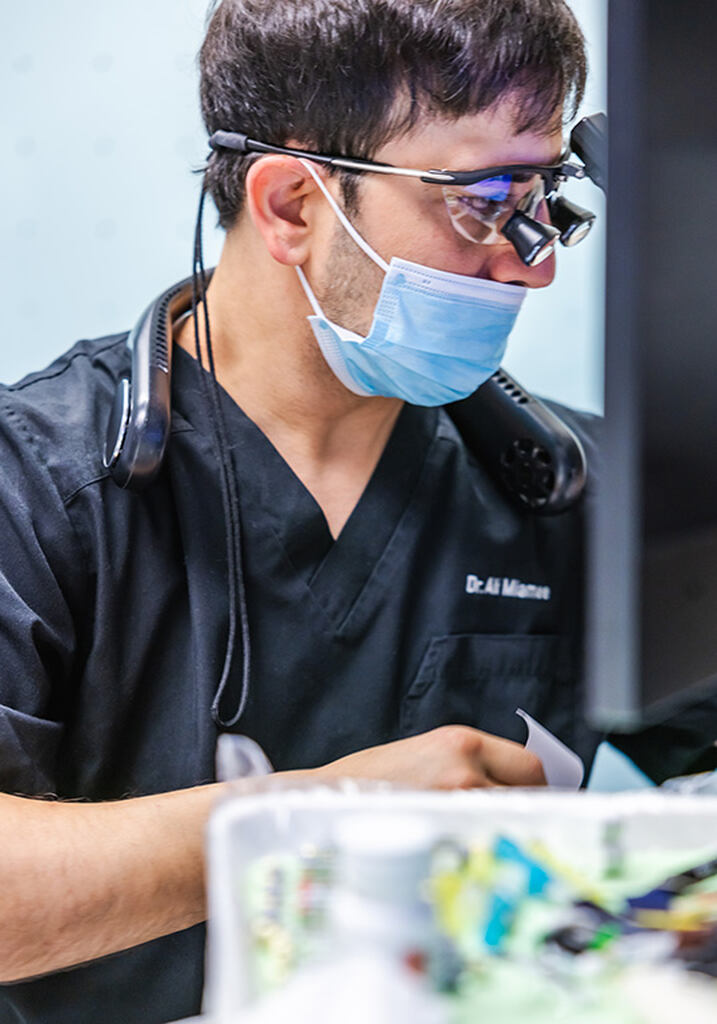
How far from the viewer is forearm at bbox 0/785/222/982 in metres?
0.60

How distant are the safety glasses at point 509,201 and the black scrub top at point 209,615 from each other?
0.23m

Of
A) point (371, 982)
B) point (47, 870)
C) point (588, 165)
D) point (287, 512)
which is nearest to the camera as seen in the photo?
point (371, 982)

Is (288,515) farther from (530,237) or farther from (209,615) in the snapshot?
(530,237)

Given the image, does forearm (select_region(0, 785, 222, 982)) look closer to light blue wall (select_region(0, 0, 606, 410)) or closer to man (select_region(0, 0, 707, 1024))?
man (select_region(0, 0, 707, 1024))

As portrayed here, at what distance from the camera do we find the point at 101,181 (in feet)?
4.33

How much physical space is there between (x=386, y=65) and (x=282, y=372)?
26 cm

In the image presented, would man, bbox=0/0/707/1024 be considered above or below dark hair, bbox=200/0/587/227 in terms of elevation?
below

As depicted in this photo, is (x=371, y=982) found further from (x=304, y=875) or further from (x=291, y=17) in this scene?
(x=291, y=17)

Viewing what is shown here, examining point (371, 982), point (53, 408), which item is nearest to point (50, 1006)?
point (53, 408)

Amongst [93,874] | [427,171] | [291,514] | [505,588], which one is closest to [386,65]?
[427,171]

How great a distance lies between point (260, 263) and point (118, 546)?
0.88ft

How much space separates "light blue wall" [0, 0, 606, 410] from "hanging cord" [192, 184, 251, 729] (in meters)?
0.47

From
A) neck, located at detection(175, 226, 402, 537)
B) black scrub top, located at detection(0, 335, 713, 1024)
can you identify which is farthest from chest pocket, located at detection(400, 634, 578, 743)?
neck, located at detection(175, 226, 402, 537)

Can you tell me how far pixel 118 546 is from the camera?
2.61 feet
